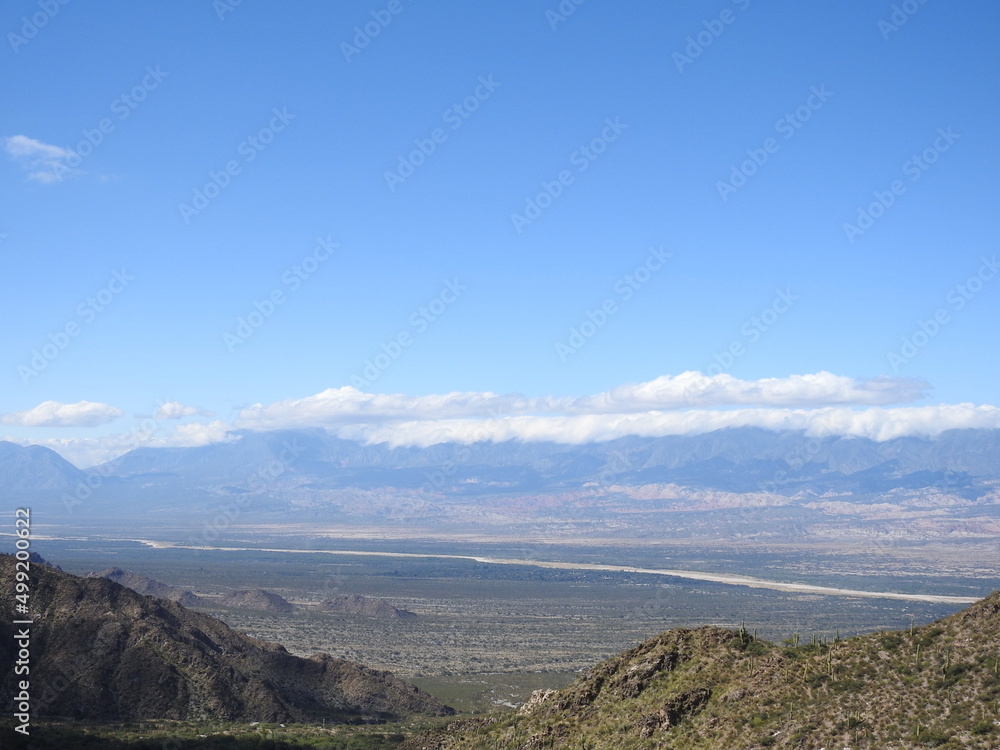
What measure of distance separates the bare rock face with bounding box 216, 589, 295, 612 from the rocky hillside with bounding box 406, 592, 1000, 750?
8923cm

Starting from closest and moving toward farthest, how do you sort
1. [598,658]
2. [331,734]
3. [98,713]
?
[331,734] < [98,713] < [598,658]

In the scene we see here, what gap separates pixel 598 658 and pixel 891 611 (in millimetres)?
59848

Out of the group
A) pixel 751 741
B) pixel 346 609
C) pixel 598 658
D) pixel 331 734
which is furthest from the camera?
pixel 346 609

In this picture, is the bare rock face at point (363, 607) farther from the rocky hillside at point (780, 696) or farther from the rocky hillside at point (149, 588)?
the rocky hillside at point (780, 696)

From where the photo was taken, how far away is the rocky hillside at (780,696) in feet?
84.5

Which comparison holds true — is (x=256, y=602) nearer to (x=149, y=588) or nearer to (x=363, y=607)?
(x=363, y=607)

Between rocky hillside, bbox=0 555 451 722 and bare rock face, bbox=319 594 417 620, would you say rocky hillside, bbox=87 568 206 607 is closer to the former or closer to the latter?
bare rock face, bbox=319 594 417 620

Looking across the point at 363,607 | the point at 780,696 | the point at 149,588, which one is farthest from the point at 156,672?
the point at 149,588

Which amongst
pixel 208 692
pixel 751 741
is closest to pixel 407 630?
pixel 208 692

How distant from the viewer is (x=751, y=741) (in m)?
27.2

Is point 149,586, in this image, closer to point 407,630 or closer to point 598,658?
point 407,630

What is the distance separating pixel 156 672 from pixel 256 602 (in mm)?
70251

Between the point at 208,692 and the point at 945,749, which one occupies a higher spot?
the point at 945,749

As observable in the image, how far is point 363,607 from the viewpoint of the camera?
122 meters
